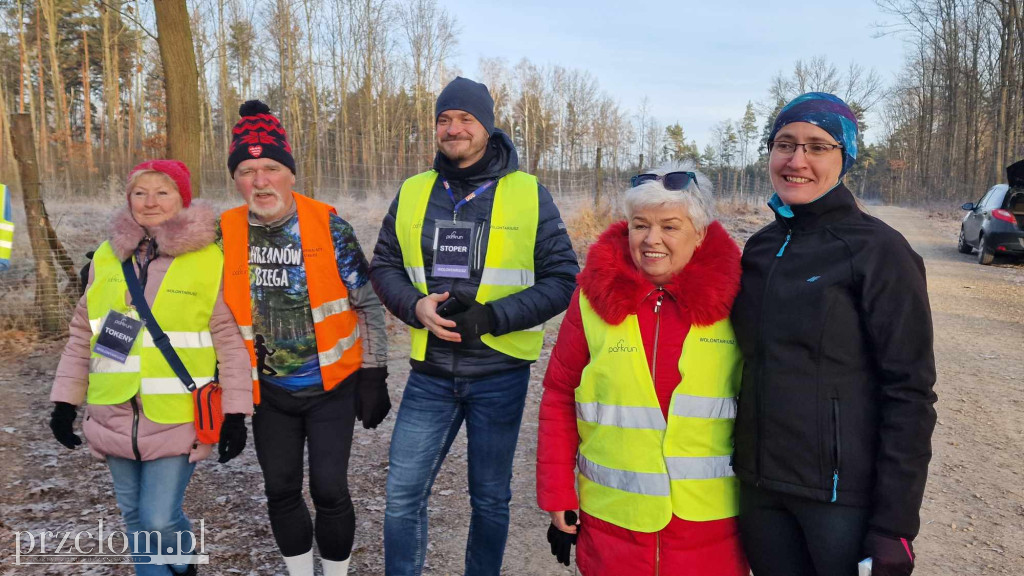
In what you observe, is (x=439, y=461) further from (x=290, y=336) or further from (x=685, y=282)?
(x=685, y=282)

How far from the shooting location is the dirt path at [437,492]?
3.25 metres

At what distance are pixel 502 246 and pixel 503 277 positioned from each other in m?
0.13

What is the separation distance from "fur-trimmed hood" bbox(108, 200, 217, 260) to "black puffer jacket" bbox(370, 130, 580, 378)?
0.70 meters

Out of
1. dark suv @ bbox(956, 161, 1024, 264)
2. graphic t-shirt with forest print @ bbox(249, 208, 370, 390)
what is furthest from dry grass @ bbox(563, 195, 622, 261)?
graphic t-shirt with forest print @ bbox(249, 208, 370, 390)

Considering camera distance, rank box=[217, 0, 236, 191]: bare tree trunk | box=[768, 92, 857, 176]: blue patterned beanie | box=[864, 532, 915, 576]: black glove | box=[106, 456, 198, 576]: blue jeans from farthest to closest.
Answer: box=[217, 0, 236, 191]: bare tree trunk → box=[106, 456, 198, 576]: blue jeans → box=[768, 92, 857, 176]: blue patterned beanie → box=[864, 532, 915, 576]: black glove

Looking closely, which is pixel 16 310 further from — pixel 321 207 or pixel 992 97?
pixel 992 97

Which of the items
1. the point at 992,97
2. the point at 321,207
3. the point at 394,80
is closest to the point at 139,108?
the point at 394,80

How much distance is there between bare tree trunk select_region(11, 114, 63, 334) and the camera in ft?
21.3

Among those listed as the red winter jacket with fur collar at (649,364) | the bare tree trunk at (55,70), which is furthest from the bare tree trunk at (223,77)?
the red winter jacket with fur collar at (649,364)

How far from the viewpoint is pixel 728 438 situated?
1.97m

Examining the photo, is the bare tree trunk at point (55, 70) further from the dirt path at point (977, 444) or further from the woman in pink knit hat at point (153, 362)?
the dirt path at point (977, 444)

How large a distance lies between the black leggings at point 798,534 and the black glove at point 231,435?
195 centimetres

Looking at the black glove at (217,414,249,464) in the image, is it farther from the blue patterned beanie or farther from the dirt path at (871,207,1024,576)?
the dirt path at (871,207,1024,576)

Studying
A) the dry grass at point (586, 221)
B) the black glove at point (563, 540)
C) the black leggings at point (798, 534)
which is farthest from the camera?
the dry grass at point (586, 221)
